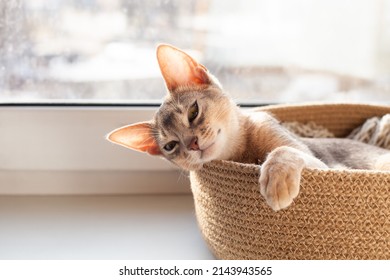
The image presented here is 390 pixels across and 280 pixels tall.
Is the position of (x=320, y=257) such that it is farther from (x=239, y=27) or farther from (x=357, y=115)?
(x=239, y=27)

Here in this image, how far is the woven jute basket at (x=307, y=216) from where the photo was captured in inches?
35.4

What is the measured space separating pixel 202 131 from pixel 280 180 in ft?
0.98

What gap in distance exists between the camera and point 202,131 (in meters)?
1.10

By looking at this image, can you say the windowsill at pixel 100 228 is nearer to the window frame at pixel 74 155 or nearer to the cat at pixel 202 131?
the window frame at pixel 74 155

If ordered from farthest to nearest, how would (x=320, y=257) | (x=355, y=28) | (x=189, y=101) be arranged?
(x=355, y=28), (x=189, y=101), (x=320, y=257)

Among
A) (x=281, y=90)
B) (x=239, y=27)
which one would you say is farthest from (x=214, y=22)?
(x=281, y=90)

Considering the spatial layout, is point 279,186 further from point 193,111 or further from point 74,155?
point 74,155

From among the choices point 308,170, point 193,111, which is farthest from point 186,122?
point 308,170

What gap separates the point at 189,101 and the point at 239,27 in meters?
0.43

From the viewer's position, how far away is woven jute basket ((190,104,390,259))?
2.95ft

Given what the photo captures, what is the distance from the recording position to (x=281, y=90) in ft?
5.09

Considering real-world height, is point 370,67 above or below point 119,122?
above

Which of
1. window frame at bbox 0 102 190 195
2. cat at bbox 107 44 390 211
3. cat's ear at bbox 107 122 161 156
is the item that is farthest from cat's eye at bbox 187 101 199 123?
window frame at bbox 0 102 190 195
